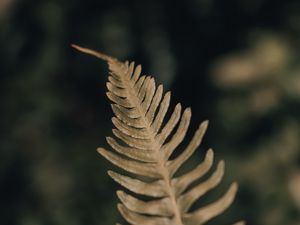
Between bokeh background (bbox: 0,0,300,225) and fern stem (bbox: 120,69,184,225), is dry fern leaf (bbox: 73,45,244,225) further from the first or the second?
bokeh background (bbox: 0,0,300,225)

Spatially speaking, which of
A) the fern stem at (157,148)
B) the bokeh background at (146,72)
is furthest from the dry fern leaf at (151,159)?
the bokeh background at (146,72)

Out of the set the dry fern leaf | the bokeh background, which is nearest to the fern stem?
the dry fern leaf

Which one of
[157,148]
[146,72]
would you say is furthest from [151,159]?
[146,72]

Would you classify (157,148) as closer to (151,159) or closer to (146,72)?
(151,159)

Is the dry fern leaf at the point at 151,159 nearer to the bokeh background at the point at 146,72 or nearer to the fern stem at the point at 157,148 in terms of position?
the fern stem at the point at 157,148

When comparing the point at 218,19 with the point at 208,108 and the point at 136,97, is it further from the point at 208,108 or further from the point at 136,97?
the point at 136,97

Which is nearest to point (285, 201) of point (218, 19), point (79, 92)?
point (218, 19)
